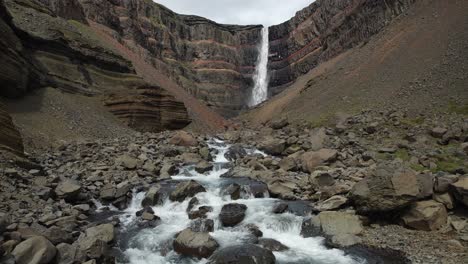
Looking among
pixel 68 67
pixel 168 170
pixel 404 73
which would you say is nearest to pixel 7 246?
pixel 168 170

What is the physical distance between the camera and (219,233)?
50.0 ft

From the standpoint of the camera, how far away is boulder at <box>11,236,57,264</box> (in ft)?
34.7

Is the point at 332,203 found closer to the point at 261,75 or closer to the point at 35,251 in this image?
the point at 35,251

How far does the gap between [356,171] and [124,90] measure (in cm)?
2960

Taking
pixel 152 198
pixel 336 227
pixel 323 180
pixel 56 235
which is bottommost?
pixel 336 227

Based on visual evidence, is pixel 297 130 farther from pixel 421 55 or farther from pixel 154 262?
pixel 154 262

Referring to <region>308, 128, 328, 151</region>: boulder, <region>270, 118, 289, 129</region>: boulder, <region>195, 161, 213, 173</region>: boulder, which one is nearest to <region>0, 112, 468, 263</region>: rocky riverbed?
<region>195, 161, 213, 173</region>: boulder

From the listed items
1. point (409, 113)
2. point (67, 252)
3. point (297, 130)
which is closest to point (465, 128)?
point (409, 113)

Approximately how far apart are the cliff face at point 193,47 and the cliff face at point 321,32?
1064 centimetres

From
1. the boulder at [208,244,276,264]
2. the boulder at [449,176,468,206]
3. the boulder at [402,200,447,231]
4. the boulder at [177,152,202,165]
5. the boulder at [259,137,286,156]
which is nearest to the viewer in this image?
the boulder at [208,244,276,264]

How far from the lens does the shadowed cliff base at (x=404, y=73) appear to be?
35.2 meters

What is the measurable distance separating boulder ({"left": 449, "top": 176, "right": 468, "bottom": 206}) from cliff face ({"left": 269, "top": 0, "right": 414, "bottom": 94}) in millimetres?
52297

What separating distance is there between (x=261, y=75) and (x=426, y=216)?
99292mm

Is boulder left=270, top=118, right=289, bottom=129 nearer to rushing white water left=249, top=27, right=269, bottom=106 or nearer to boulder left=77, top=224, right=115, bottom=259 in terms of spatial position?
boulder left=77, top=224, right=115, bottom=259
